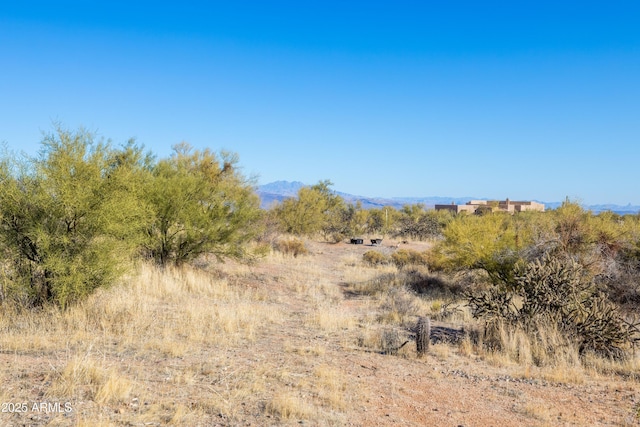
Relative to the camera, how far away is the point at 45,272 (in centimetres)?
788

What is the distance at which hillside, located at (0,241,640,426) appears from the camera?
4.62m

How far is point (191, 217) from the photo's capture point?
531 inches

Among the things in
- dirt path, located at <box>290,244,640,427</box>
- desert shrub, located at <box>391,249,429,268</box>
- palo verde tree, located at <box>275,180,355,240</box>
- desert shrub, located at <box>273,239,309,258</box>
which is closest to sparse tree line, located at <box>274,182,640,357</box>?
desert shrub, located at <box>391,249,429,268</box>

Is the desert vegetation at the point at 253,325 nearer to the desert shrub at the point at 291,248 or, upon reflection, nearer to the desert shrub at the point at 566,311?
the desert shrub at the point at 566,311

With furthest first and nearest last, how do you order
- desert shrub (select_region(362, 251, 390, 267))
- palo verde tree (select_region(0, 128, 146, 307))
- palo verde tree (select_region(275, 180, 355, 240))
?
palo verde tree (select_region(275, 180, 355, 240))
desert shrub (select_region(362, 251, 390, 267))
palo verde tree (select_region(0, 128, 146, 307))

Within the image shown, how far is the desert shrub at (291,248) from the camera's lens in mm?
22219

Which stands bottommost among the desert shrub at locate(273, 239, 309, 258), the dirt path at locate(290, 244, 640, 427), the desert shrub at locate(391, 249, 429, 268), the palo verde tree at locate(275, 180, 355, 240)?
the dirt path at locate(290, 244, 640, 427)

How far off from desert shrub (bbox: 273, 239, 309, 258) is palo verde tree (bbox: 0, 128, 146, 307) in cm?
1403

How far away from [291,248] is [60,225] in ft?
49.6

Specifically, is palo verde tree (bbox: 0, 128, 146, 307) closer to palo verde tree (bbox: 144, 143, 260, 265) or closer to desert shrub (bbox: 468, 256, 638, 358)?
palo verde tree (bbox: 144, 143, 260, 265)

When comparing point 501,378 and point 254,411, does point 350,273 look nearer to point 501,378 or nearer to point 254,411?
point 501,378

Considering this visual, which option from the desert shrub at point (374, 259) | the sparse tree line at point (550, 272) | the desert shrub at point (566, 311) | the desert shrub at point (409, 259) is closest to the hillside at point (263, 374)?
the desert shrub at point (566, 311)

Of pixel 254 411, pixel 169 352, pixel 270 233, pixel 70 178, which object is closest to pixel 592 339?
pixel 254 411

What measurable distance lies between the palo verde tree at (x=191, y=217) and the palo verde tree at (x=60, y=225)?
4293 mm
